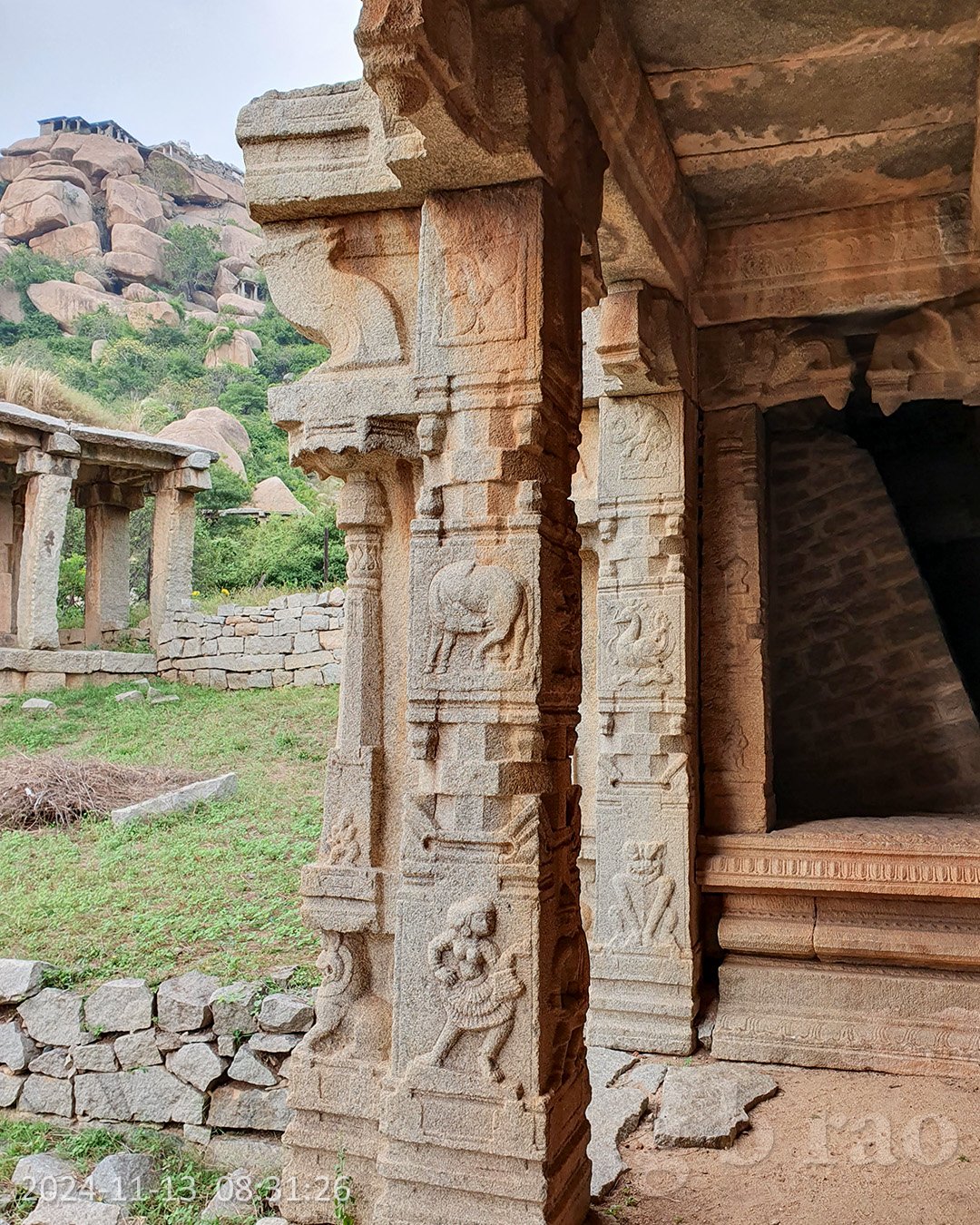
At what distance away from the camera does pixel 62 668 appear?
12711mm

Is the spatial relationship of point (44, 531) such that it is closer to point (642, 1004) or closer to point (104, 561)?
point (104, 561)

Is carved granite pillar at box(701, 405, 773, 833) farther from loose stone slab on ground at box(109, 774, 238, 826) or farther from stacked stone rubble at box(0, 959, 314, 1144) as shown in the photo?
loose stone slab on ground at box(109, 774, 238, 826)

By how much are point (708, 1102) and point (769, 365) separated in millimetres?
3346

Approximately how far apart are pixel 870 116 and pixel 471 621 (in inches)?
99.8

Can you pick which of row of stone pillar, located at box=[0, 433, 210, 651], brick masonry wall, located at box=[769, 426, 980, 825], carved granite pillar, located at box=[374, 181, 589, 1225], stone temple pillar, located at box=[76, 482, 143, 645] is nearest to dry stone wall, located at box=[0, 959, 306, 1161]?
carved granite pillar, located at box=[374, 181, 589, 1225]

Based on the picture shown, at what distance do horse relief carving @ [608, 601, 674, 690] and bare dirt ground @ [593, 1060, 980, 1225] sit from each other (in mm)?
1804

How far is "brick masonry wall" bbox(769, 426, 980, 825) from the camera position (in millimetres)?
5465

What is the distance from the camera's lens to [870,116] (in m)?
3.50

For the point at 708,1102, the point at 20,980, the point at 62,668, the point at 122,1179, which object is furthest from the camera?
the point at 62,668

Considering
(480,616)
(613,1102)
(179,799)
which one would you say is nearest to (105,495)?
(179,799)

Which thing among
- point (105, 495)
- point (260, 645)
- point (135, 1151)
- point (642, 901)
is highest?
point (105, 495)

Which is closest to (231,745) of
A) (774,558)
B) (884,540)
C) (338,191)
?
(774,558)

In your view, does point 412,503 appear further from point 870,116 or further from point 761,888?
point 761,888

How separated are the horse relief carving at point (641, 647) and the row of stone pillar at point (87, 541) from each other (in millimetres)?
10646
